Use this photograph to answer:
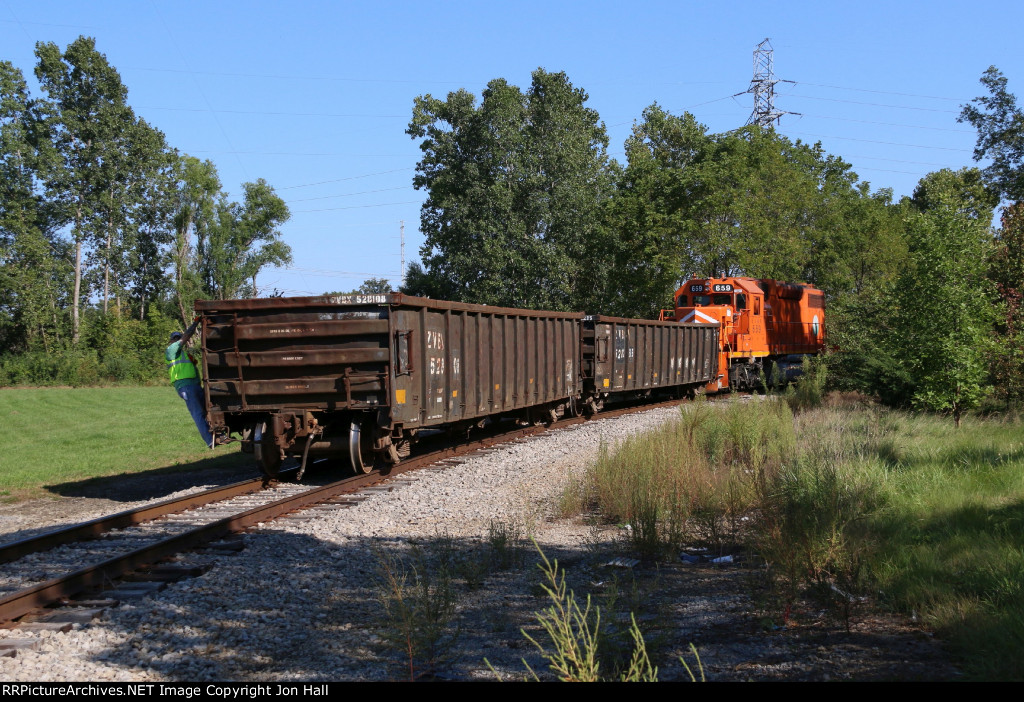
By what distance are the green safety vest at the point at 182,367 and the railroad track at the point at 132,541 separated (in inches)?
79.7

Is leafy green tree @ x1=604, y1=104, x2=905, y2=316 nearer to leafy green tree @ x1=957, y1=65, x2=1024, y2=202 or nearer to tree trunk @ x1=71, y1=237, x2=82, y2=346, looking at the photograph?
leafy green tree @ x1=957, y1=65, x2=1024, y2=202

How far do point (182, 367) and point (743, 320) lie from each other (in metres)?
19.6

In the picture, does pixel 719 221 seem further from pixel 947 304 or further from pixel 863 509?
pixel 863 509

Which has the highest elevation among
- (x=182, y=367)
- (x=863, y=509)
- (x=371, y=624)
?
(x=182, y=367)

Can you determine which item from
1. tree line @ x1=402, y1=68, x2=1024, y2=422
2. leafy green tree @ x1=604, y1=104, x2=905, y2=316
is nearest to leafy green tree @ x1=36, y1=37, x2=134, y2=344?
tree line @ x1=402, y1=68, x2=1024, y2=422

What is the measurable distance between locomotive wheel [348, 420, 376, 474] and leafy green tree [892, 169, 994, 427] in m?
9.78

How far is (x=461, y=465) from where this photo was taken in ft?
41.5

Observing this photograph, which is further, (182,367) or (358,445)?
(182,367)

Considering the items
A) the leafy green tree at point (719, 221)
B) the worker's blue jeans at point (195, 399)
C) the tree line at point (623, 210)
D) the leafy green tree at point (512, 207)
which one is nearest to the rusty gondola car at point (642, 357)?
the tree line at point (623, 210)

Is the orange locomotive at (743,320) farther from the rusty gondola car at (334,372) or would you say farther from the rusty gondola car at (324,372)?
the rusty gondola car at (324,372)

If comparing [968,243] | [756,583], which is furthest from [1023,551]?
[968,243]

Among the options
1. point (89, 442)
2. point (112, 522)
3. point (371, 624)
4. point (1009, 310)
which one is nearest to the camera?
point (371, 624)

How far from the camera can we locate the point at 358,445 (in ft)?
36.9

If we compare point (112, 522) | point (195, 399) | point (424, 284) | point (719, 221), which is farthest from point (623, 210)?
point (112, 522)
